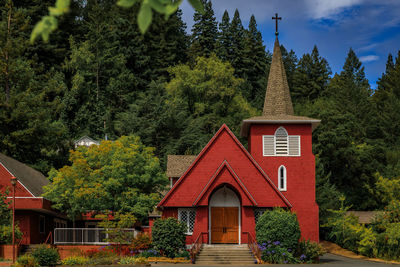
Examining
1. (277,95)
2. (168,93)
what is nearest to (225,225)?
(277,95)

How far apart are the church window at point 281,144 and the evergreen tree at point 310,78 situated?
44.7 m

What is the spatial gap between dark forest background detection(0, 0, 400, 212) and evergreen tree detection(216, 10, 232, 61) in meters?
0.23

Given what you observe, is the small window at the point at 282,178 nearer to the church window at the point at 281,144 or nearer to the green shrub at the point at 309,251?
the church window at the point at 281,144

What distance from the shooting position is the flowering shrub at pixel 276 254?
28.9m

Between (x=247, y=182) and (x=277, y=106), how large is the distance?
6956mm

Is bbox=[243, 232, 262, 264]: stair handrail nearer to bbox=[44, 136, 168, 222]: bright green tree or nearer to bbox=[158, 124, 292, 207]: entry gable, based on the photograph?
bbox=[158, 124, 292, 207]: entry gable

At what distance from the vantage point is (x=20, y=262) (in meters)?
25.2

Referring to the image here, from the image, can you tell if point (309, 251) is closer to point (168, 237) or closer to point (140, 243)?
point (168, 237)

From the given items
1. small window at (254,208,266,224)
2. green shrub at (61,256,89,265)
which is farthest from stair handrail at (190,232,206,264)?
green shrub at (61,256,89,265)

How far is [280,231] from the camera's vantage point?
96.3 feet

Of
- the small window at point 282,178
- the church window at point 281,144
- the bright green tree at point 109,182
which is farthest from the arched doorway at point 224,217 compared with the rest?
the church window at point 281,144

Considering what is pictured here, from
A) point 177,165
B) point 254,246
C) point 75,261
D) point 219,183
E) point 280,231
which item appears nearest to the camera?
point 75,261

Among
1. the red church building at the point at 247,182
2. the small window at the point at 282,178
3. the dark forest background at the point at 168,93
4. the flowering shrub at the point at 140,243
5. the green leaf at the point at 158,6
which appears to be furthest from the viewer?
the dark forest background at the point at 168,93

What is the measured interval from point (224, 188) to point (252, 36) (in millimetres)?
58688
